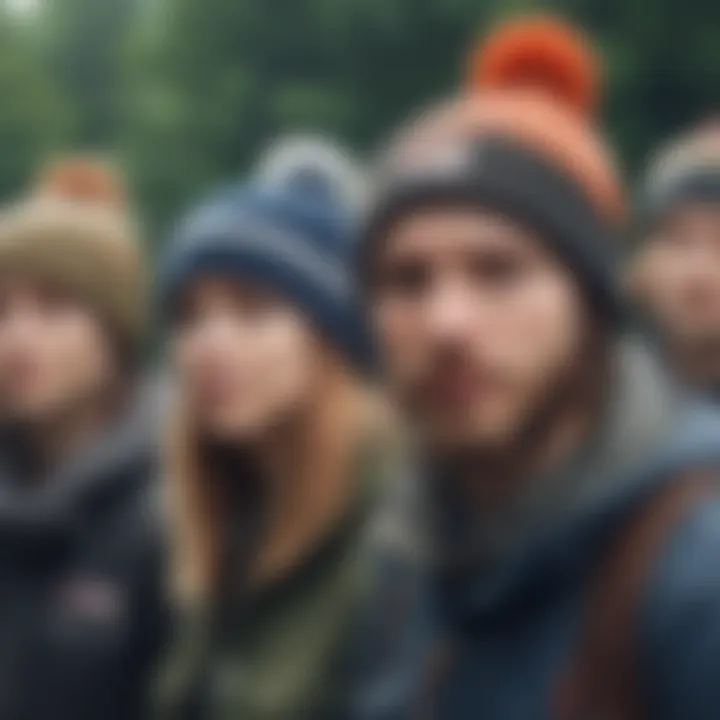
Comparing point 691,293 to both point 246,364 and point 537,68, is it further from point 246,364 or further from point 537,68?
point 537,68

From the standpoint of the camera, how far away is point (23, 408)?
308 centimetres

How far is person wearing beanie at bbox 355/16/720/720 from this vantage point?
1596mm

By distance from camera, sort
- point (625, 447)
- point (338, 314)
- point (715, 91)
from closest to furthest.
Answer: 1. point (625, 447)
2. point (338, 314)
3. point (715, 91)

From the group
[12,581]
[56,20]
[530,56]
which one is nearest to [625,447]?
[530,56]

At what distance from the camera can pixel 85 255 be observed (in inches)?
130

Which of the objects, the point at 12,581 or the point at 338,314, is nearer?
the point at 338,314

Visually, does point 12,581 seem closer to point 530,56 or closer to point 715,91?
point 530,56

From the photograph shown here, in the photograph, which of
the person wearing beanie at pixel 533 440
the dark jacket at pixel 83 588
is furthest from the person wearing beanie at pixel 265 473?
the person wearing beanie at pixel 533 440

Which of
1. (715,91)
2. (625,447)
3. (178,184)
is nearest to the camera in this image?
(625,447)

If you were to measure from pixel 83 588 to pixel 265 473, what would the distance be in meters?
0.41

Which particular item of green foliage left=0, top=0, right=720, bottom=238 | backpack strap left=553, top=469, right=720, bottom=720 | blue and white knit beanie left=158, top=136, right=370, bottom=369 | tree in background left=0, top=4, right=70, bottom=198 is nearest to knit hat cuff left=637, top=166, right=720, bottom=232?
blue and white knit beanie left=158, top=136, right=370, bottom=369

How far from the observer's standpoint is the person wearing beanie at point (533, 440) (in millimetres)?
1596

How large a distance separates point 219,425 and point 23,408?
0.50 m

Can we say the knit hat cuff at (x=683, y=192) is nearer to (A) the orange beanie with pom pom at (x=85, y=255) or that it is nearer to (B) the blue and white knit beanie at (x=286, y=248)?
(B) the blue and white knit beanie at (x=286, y=248)
